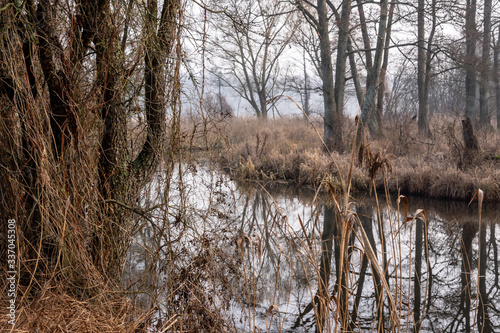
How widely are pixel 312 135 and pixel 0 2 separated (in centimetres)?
1205

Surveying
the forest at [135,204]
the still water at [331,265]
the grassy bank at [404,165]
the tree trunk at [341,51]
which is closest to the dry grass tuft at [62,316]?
the forest at [135,204]

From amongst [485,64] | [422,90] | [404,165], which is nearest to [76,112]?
[404,165]

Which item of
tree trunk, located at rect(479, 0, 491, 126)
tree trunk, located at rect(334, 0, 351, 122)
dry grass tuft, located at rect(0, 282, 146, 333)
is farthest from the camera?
tree trunk, located at rect(479, 0, 491, 126)

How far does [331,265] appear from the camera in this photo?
435 cm

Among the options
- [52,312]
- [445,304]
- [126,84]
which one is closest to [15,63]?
[126,84]

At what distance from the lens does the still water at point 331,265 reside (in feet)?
6.53

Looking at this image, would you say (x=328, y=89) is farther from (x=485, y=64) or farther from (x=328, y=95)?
(x=485, y=64)

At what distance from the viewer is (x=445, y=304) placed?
3.51 metres

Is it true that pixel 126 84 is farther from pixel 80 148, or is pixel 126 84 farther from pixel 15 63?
pixel 15 63

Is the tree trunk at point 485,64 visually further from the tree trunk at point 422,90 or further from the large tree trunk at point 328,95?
the large tree trunk at point 328,95

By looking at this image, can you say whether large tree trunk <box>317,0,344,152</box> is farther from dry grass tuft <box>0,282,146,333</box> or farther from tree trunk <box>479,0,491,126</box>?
dry grass tuft <box>0,282,146,333</box>

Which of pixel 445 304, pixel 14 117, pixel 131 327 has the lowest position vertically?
pixel 445 304

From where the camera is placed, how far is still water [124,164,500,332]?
199cm

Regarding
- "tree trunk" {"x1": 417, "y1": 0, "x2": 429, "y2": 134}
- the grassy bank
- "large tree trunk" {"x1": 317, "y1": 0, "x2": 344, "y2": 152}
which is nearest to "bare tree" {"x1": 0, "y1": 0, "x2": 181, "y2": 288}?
the grassy bank
